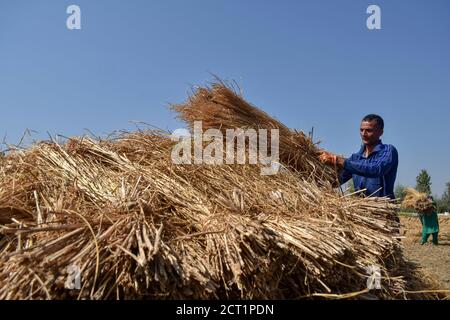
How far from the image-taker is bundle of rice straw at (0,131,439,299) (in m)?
1.50

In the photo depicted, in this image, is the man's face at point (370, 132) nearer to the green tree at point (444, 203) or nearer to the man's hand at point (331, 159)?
the man's hand at point (331, 159)

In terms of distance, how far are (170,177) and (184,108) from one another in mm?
1291

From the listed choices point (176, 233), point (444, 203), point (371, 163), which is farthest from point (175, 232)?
point (444, 203)

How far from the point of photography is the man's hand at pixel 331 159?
3279 mm

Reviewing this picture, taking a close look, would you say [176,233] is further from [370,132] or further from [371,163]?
[370,132]

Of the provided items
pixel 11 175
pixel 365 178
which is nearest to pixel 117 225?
pixel 11 175

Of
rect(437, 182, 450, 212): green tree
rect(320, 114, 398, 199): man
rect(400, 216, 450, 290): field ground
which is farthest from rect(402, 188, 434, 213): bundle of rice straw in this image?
rect(437, 182, 450, 212): green tree

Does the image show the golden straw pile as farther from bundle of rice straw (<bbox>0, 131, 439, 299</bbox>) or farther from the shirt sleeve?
the shirt sleeve

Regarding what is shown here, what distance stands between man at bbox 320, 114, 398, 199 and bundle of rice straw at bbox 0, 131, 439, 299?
64cm

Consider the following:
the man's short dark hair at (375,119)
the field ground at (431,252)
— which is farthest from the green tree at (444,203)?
the man's short dark hair at (375,119)

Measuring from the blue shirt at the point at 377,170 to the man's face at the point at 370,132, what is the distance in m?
0.06

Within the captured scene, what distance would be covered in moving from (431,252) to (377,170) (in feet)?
24.6

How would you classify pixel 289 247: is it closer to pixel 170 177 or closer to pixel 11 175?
pixel 170 177

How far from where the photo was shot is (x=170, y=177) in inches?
94.7
